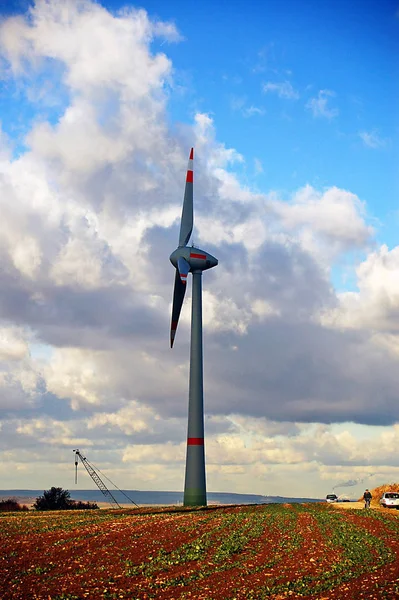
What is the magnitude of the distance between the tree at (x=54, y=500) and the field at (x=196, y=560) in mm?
40630

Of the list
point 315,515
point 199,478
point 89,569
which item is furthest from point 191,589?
point 199,478

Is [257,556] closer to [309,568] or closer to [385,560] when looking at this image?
[309,568]

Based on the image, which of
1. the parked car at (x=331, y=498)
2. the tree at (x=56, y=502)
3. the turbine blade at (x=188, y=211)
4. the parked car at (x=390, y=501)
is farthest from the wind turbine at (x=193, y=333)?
the parked car at (x=331, y=498)

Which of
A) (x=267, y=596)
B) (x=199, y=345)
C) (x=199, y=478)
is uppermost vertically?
(x=199, y=345)

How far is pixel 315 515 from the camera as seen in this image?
193ft

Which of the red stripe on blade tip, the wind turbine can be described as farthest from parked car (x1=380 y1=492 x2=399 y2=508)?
the red stripe on blade tip

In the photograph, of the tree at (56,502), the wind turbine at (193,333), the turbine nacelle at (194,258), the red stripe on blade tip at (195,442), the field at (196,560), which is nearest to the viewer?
the field at (196,560)

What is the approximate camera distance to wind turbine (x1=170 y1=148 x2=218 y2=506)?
72562 millimetres

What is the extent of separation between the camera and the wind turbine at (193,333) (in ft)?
238

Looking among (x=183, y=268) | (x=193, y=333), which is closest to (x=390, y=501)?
(x=193, y=333)

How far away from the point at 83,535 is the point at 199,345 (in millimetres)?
36515

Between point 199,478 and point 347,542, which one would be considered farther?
point 199,478

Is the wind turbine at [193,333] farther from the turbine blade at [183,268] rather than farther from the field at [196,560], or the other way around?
the field at [196,560]

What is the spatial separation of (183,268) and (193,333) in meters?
7.34
